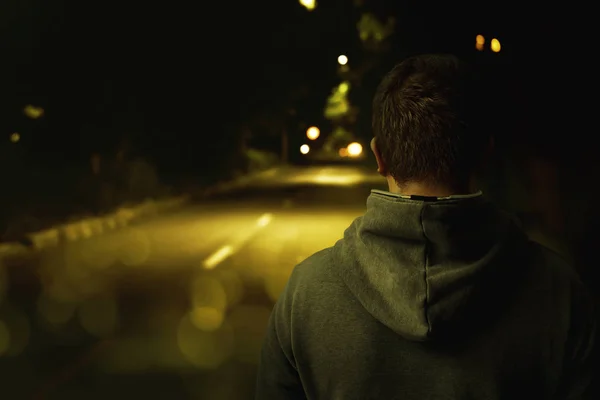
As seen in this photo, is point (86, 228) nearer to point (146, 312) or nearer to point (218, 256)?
point (218, 256)

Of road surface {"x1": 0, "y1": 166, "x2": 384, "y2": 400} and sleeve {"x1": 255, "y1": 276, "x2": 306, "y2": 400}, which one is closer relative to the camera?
sleeve {"x1": 255, "y1": 276, "x2": 306, "y2": 400}

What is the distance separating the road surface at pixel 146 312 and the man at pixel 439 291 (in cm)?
427

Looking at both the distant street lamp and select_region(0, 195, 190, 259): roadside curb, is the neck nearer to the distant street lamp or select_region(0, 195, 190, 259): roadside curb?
select_region(0, 195, 190, 259): roadside curb

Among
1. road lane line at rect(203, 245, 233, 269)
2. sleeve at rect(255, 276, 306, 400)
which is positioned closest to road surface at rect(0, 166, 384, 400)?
road lane line at rect(203, 245, 233, 269)

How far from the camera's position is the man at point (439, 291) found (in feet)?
4.94

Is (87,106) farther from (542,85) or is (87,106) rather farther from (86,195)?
(542,85)

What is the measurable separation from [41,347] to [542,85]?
8.85m

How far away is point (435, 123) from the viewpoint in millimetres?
1551

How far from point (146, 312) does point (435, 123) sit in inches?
296

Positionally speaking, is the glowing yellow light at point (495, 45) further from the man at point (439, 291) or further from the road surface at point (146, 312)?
the man at point (439, 291)

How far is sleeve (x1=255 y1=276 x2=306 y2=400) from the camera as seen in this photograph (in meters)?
1.66

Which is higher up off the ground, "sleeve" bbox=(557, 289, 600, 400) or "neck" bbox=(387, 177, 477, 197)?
"neck" bbox=(387, 177, 477, 197)

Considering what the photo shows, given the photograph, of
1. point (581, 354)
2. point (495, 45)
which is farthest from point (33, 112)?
point (581, 354)

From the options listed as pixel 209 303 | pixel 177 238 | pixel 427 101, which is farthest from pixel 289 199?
pixel 427 101
